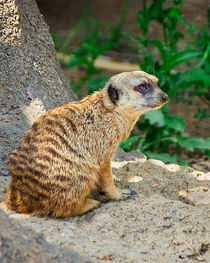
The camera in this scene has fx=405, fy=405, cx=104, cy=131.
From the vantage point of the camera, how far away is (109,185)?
10.2 ft

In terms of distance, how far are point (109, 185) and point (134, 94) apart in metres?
0.72

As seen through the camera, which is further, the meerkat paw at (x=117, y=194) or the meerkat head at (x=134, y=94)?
the meerkat paw at (x=117, y=194)

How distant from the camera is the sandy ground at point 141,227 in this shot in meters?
2.43

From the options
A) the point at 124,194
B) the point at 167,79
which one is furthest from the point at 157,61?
the point at 124,194

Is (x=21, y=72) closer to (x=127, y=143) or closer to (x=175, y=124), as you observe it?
(x=127, y=143)

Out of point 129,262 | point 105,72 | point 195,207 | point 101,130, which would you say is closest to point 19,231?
point 129,262

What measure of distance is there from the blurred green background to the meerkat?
1.45 meters

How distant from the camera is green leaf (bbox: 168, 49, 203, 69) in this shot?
4.78m

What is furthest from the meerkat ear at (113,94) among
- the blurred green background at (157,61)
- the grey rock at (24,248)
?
the blurred green background at (157,61)

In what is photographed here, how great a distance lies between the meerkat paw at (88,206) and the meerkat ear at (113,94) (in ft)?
2.50

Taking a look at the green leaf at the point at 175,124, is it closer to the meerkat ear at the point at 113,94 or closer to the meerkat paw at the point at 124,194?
the meerkat paw at the point at 124,194

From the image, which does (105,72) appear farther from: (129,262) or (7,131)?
(129,262)

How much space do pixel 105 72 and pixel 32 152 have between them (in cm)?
473

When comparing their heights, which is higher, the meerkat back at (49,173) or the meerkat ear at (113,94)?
the meerkat ear at (113,94)
